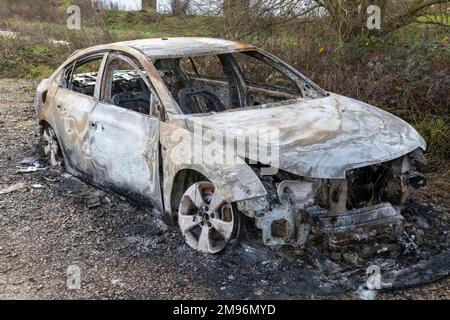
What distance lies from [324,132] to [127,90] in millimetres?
2742

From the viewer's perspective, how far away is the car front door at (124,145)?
436cm

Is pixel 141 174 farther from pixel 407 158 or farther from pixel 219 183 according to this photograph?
pixel 407 158

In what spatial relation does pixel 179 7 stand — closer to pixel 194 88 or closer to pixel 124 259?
pixel 194 88

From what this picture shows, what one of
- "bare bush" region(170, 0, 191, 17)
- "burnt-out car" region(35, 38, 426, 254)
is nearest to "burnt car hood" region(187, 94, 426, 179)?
"burnt-out car" region(35, 38, 426, 254)

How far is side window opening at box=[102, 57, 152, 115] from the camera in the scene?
4977mm

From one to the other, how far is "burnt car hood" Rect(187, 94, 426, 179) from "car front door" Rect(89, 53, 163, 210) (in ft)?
1.59

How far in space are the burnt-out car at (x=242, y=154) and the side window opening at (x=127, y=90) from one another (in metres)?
0.01

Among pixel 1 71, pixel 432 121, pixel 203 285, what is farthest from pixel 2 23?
pixel 203 285

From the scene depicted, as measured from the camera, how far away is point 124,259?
413cm

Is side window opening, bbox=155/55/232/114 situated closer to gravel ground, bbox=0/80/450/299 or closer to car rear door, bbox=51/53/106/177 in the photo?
car rear door, bbox=51/53/106/177

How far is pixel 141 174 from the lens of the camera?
4.47 metres
